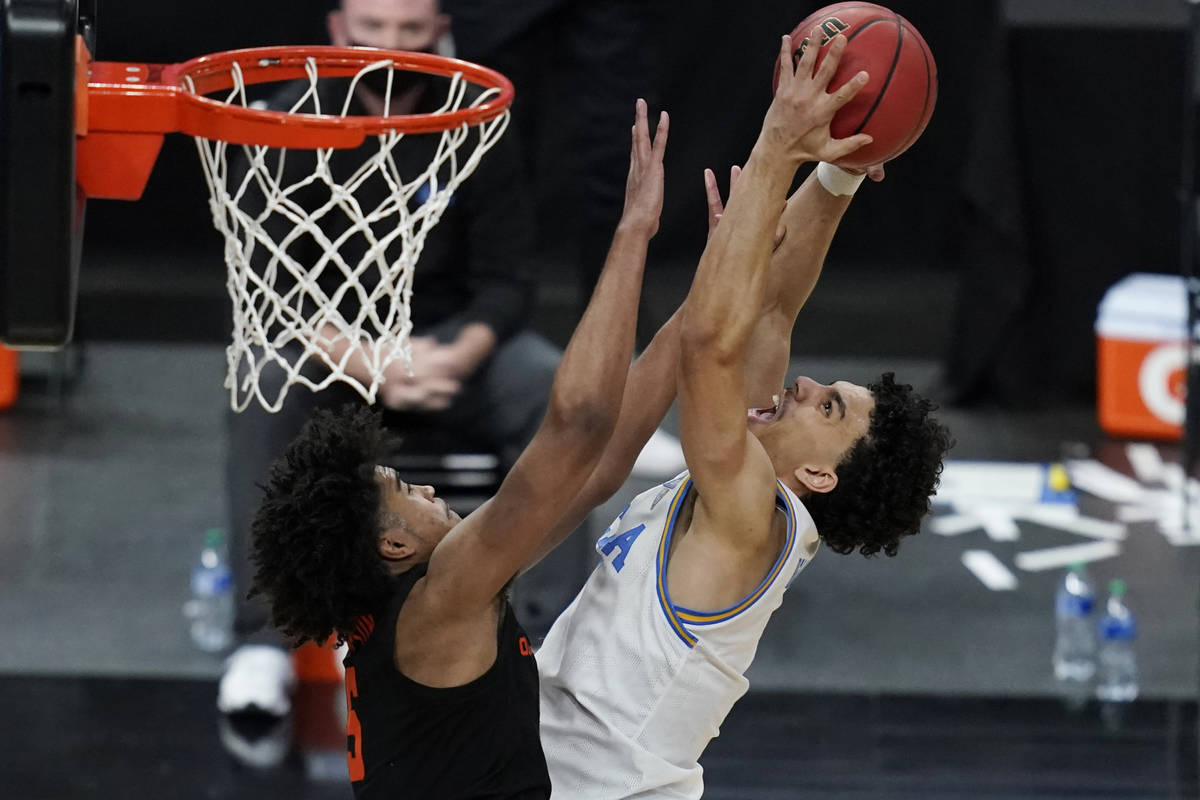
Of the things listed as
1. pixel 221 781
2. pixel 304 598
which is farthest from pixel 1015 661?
pixel 304 598

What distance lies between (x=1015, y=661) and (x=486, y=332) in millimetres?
1848

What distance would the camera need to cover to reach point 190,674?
4.98 meters

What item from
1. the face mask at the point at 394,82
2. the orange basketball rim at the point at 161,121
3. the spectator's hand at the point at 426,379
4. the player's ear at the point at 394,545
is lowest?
the spectator's hand at the point at 426,379

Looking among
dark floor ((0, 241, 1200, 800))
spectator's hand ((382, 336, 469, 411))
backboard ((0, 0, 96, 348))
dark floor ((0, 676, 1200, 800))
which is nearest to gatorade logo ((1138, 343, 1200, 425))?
dark floor ((0, 241, 1200, 800))

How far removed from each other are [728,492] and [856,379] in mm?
5005

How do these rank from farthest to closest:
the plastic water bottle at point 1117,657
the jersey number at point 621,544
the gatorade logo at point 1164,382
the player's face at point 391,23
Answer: the gatorade logo at point 1164,382 < the plastic water bottle at point 1117,657 < the player's face at point 391,23 < the jersey number at point 621,544

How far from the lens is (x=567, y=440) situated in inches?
96.0

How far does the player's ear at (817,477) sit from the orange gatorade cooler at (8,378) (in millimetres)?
4984

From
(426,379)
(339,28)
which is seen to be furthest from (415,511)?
(339,28)

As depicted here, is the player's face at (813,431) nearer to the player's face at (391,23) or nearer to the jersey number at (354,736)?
the jersey number at (354,736)

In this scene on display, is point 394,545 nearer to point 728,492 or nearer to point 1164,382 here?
point 728,492

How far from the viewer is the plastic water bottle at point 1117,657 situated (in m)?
4.93

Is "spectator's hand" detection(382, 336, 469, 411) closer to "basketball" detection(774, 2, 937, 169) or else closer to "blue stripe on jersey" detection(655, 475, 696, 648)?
"blue stripe on jersey" detection(655, 475, 696, 648)

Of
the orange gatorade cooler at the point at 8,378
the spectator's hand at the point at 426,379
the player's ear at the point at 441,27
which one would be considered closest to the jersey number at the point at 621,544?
the spectator's hand at the point at 426,379
